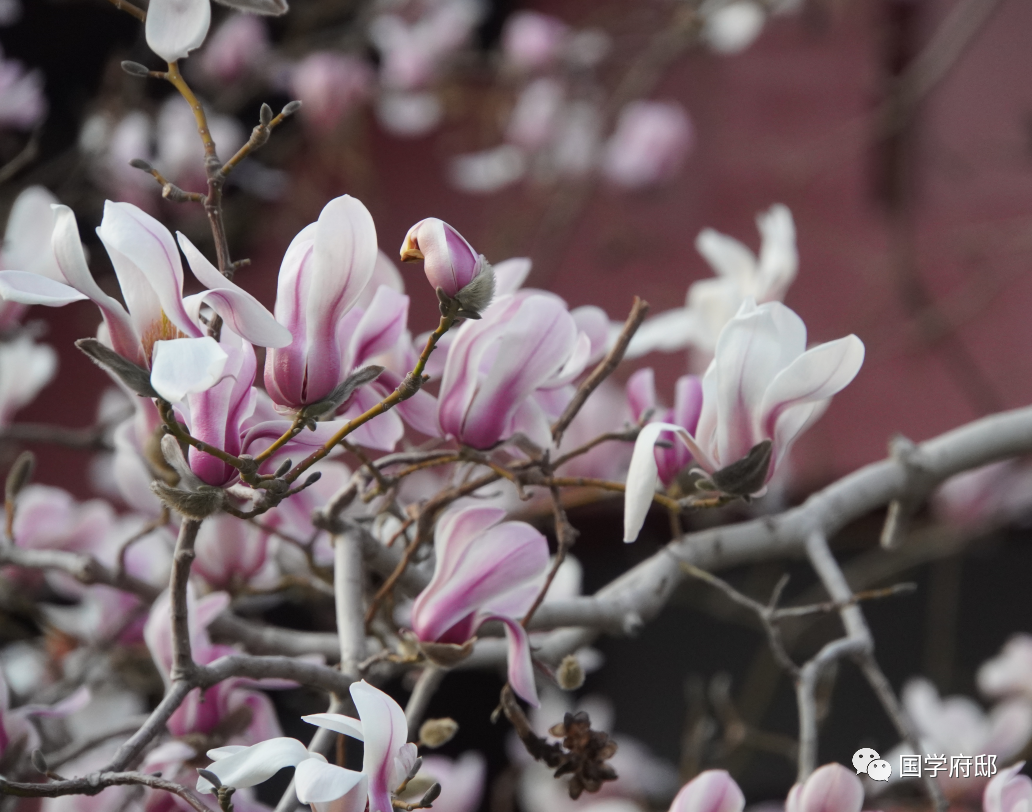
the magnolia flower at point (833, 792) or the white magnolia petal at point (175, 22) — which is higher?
the white magnolia petal at point (175, 22)

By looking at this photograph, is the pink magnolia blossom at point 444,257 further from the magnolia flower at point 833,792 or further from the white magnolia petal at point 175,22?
the magnolia flower at point 833,792

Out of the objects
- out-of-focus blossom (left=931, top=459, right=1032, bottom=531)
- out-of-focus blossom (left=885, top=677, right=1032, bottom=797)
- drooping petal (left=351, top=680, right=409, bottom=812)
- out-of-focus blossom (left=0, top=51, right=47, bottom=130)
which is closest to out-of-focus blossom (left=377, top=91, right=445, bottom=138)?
out-of-focus blossom (left=0, top=51, right=47, bottom=130)

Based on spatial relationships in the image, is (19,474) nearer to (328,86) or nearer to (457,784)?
(457,784)

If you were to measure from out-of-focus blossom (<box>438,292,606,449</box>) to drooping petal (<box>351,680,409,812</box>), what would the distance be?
103mm

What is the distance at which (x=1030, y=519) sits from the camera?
4.51 feet

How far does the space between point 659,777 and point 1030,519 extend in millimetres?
643

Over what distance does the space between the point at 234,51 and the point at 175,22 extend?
1107 millimetres

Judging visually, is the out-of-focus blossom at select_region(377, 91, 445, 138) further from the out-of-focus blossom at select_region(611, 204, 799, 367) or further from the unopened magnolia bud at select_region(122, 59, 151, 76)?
the unopened magnolia bud at select_region(122, 59, 151, 76)

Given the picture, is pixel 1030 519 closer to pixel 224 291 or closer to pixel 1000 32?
pixel 1000 32

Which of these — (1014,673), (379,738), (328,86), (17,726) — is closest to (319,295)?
(379,738)

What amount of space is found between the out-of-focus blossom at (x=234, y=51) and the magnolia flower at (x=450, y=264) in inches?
46.2

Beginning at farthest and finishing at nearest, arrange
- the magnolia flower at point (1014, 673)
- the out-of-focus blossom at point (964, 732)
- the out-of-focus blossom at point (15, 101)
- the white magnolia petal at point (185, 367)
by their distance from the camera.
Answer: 1. the out-of-focus blossom at point (15, 101)
2. the magnolia flower at point (1014, 673)
3. the out-of-focus blossom at point (964, 732)
4. the white magnolia petal at point (185, 367)

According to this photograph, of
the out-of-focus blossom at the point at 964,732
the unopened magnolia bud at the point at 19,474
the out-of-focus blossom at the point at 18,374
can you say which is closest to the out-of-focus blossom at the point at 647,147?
the out-of-focus blossom at the point at 964,732

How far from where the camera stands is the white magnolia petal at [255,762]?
0.28 metres
